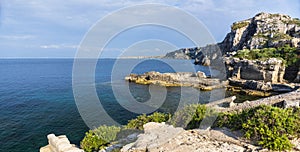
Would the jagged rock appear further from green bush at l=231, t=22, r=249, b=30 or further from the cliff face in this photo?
green bush at l=231, t=22, r=249, b=30

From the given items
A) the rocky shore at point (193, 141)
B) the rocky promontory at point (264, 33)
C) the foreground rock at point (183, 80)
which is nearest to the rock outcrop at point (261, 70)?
the foreground rock at point (183, 80)

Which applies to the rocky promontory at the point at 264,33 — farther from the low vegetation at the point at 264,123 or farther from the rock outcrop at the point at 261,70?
the low vegetation at the point at 264,123

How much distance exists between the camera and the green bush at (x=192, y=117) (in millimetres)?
14125

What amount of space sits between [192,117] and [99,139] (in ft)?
24.1

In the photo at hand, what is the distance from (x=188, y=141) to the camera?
33.8 feet

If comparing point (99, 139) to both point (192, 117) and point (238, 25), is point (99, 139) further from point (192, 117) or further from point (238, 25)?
point (238, 25)

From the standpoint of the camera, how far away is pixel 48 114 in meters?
30.2

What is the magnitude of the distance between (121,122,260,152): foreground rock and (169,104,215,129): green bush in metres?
2.55

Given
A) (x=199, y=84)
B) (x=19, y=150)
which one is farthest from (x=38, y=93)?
(x=199, y=84)

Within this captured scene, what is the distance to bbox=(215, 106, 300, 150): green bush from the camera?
9.03 metres

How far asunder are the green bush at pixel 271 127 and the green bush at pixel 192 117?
352 cm

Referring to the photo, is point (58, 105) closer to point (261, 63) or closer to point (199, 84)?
point (199, 84)

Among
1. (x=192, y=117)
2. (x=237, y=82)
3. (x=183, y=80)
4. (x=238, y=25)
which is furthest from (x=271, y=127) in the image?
(x=238, y=25)

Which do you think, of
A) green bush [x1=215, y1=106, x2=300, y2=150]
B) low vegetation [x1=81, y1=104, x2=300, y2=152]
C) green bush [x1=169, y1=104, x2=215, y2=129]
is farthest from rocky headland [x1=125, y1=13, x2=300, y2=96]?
green bush [x1=215, y1=106, x2=300, y2=150]
